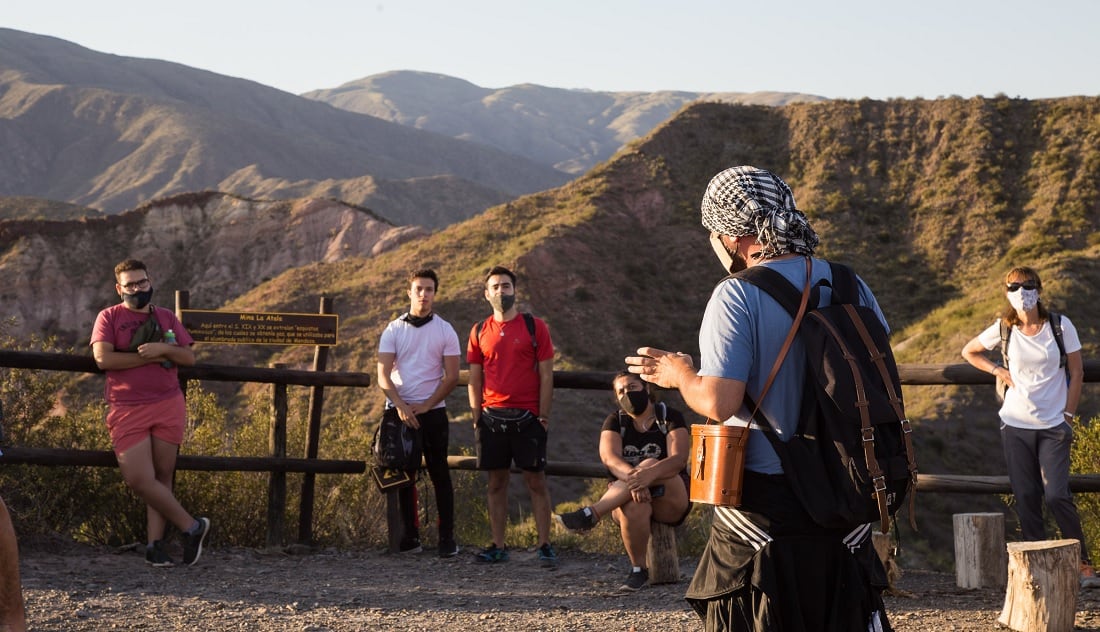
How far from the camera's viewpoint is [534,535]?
391 inches

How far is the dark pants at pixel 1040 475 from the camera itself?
611cm

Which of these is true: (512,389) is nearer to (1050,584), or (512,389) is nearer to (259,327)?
(259,327)

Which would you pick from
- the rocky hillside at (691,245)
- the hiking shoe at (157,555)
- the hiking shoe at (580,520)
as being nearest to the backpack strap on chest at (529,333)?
the hiking shoe at (580,520)

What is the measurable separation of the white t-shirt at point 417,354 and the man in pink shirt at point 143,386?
55.8 inches

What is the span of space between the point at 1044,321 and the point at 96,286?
4203 centimetres

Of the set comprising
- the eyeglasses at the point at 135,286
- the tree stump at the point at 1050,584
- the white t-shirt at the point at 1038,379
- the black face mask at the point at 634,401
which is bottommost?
the tree stump at the point at 1050,584

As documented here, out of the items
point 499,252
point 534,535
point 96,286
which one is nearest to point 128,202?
point 96,286

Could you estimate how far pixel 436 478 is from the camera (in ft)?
26.9

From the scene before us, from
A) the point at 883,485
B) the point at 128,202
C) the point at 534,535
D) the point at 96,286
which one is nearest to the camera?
the point at 883,485

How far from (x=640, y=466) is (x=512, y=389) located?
4.66 feet

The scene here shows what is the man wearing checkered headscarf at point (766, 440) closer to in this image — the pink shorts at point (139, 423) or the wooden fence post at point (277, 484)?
the pink shorts at point (139, 423)

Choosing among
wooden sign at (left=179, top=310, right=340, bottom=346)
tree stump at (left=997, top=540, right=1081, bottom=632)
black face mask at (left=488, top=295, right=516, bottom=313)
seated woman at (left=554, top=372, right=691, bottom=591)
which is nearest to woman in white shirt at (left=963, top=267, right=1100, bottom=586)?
tree stump at (left=997, top=540, right=1081, bottom=632)

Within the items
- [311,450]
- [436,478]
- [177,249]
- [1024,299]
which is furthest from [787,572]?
[177,249]

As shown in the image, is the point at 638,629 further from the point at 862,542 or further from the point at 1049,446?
the point at 862,542
